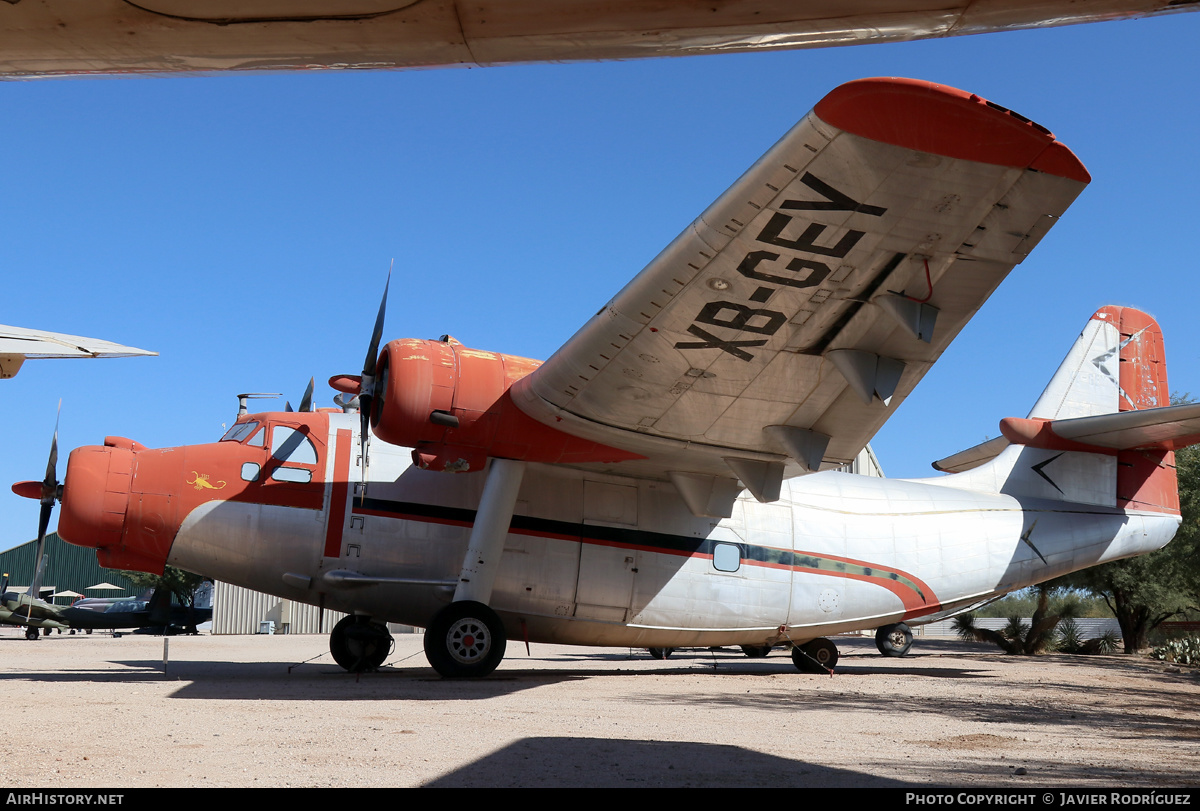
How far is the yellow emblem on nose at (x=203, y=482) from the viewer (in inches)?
430

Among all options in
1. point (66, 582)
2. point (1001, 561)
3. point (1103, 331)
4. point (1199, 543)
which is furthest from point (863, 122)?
point (66, 582)

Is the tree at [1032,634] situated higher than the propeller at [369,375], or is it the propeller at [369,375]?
the propeller at [369,375]

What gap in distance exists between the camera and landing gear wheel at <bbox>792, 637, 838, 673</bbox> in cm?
1464

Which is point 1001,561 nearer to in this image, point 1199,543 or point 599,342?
point 599,342

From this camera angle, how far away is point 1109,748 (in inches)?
247

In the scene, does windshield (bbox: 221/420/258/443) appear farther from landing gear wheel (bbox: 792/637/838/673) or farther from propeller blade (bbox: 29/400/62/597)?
landing gear wheel (bbox: 792/637/838/673)

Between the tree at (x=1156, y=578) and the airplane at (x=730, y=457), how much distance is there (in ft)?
46.7

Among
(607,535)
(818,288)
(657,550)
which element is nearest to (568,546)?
(607,535)

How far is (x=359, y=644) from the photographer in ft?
41.2

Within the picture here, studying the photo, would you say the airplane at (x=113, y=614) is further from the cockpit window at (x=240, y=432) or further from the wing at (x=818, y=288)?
the wing at (x=818, y=288)

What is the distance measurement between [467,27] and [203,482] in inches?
394

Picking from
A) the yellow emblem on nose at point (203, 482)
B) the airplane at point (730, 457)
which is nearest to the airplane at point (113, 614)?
the airplane at point (730, 457)

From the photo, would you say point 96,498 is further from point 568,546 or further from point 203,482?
point 568,546

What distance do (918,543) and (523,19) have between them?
1298 cm
